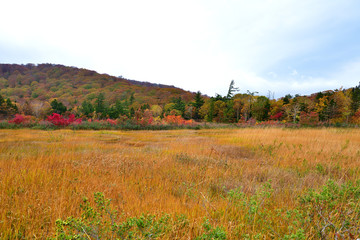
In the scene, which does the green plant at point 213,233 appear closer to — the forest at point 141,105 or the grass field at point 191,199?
the grass field at point 191,199

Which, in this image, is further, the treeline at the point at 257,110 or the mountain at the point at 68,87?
the mountain at the point at 68,87

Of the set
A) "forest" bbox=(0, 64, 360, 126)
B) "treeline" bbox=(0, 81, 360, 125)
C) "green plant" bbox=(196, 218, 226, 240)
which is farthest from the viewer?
A: "treeline" bbox=(0, 81, 360, 125)

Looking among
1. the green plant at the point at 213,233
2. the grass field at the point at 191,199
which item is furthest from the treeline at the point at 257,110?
the green plant at the point at 213,233

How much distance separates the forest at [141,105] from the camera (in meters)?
24.1

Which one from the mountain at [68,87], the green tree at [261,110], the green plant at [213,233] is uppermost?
the mountain at [68,87]

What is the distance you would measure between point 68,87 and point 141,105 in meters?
55.7

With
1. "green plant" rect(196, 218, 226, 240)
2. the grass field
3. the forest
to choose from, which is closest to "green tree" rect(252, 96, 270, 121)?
the forest

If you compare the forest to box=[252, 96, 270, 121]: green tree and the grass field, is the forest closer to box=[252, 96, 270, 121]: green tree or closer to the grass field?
box=[252, 96, 270, 121]: green tree

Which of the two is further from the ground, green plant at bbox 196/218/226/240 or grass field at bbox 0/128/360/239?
green plant at bbox 196/218/226/240

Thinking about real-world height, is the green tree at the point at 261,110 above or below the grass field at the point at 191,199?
above

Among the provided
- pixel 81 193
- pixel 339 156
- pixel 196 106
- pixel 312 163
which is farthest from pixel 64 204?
pixel 196 106

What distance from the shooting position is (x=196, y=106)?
42156 millimetres

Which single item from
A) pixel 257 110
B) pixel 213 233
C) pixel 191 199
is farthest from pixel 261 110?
pixel 213 233

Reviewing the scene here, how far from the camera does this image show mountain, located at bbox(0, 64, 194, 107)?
67125mm
